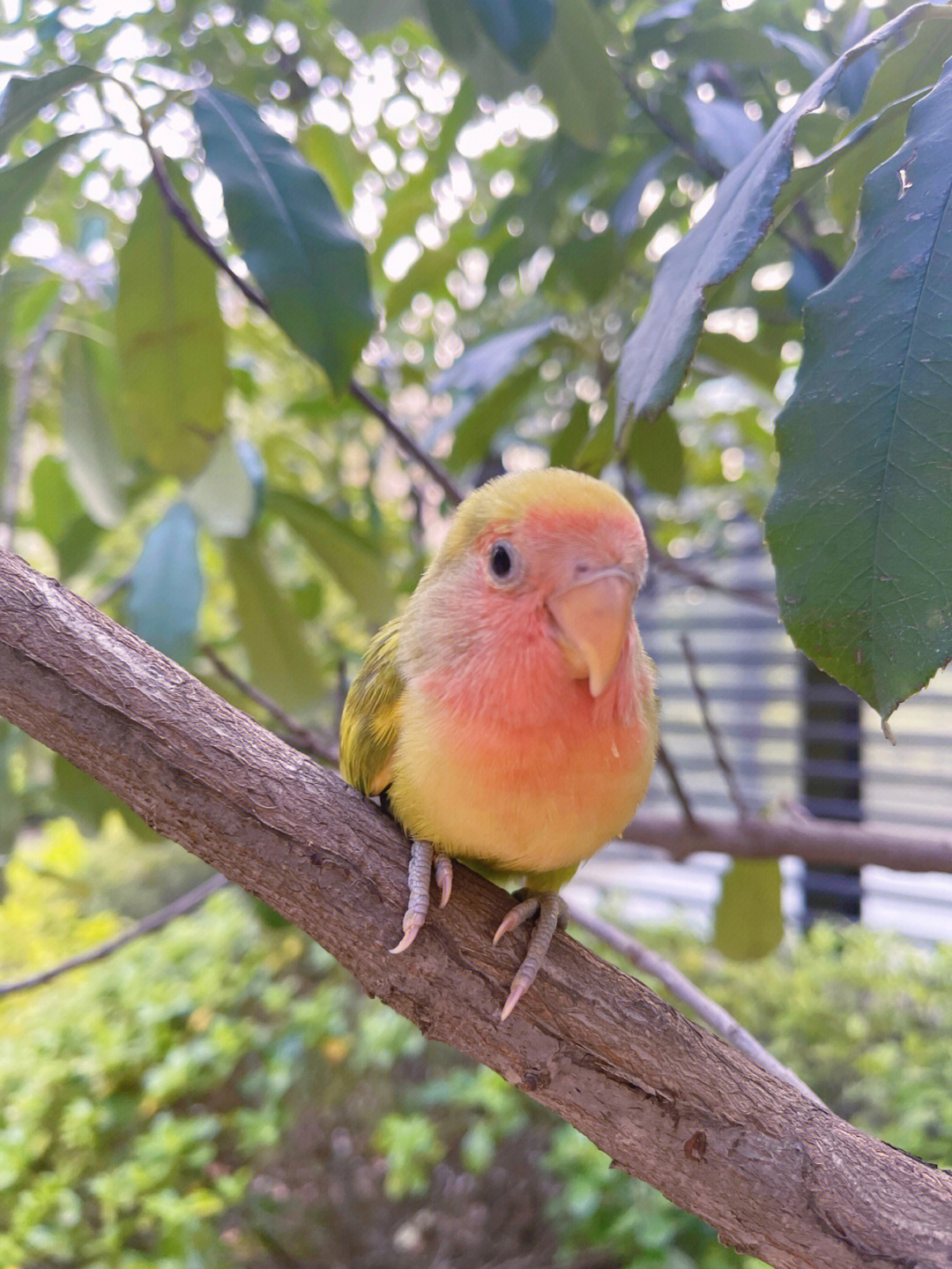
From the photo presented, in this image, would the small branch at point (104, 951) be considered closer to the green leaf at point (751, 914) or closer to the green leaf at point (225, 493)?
the green leaf at point (225, 493)

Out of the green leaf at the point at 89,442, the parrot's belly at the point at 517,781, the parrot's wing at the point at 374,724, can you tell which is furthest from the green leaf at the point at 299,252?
the green leaf at the point at 89,442

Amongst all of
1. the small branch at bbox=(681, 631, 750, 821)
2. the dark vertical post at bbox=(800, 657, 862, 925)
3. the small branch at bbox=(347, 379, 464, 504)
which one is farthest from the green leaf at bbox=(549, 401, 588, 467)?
the dark vertical post at bbox=(800, 657, 862, 925)

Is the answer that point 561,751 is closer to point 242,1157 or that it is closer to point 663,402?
point 663,402

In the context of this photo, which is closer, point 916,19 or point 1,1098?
point 916,19

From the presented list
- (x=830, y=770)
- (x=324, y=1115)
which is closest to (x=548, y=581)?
(x=324, y=1115)

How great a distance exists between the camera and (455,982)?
2.29ft

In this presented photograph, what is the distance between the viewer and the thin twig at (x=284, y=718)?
1.24m

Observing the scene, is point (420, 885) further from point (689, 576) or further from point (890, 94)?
point (689, 576)

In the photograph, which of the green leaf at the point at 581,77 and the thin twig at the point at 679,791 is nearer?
the green leaf at the point at 581,77

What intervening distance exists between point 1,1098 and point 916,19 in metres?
2.60

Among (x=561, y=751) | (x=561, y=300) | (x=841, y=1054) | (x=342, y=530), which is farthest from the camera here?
(x=841, y=1054)

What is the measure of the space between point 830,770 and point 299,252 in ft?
8.48

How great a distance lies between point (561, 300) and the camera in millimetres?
1787

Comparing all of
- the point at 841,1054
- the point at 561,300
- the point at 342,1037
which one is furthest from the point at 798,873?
the point at 561,300
